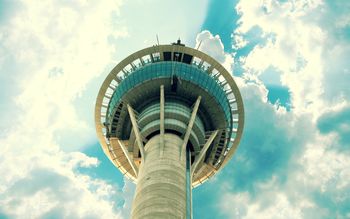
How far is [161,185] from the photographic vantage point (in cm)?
4216

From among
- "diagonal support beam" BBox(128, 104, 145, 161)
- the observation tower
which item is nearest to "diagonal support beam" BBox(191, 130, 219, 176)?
the observation tower

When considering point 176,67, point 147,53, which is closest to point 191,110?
point 176,67

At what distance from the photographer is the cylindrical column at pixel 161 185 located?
3991cm

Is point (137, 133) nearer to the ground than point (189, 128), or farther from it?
Result: nearer to the ground

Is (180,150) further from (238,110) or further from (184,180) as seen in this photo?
(238,110)

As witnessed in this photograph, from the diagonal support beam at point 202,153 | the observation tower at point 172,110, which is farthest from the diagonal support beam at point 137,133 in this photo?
the diagonal support beam at point 202,153

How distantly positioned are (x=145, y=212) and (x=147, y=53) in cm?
2714

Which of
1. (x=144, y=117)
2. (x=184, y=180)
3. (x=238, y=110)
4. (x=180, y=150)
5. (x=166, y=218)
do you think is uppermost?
(x=238, y=110)

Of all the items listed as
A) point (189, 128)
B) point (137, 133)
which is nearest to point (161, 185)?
point (137, 133)

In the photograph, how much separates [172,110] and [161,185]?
15.0m

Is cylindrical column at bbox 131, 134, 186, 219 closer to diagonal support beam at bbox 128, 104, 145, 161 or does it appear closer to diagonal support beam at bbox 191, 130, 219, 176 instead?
diagonal support beam at bbox 128, 104, 145, 161

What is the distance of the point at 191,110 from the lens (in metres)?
56.8

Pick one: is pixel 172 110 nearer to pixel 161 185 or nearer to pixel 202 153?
pixel 202 153

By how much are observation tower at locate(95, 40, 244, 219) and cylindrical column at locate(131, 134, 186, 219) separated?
354mm
